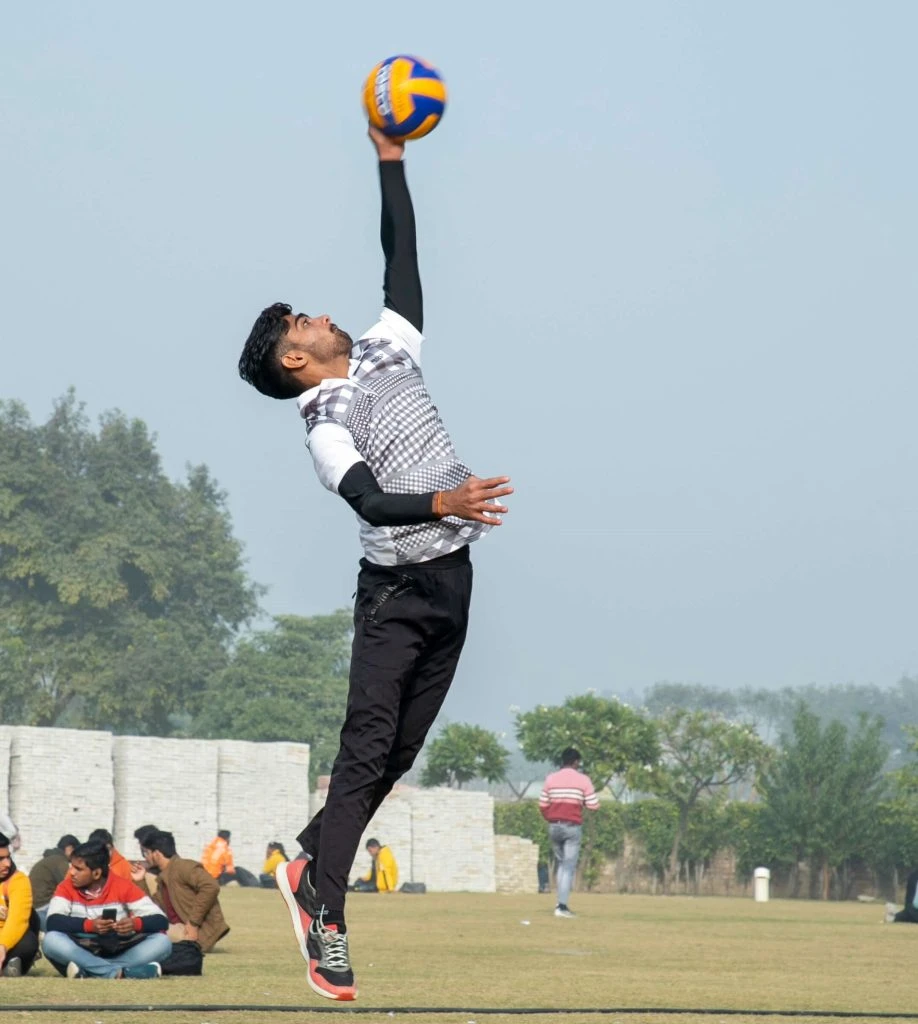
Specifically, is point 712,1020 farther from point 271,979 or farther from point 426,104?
point 426,104

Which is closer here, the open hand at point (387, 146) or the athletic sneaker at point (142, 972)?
the open hand at point (387, 146)

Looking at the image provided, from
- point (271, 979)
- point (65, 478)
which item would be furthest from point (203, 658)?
point (271, 979)

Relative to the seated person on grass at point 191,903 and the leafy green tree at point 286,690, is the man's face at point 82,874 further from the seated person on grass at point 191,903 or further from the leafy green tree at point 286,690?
the leafy green tree at point 286,690

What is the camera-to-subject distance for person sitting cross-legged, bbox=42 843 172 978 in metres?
12.2

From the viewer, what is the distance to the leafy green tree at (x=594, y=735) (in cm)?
5072

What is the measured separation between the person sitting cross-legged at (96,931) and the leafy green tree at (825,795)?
32.5m

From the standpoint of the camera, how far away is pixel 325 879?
243 inches

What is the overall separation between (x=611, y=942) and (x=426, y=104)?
1157 centimetres

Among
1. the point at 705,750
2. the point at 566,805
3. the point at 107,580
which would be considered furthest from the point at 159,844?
the point at 107,580

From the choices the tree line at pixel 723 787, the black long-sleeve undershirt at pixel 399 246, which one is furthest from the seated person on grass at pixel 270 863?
the black long-sleeve undershirt at pixel 399 246

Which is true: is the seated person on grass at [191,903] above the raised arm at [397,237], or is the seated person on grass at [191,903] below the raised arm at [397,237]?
below

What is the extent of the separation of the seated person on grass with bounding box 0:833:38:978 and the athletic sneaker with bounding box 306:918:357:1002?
21.4 feet

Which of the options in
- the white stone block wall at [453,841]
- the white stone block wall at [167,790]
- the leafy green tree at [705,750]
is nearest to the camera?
the white stone block wall at [167,790]

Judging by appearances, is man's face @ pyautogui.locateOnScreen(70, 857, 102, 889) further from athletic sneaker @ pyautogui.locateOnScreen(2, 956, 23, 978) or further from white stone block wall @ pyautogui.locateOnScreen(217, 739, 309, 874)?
white stone block wall @ pyautogui.locateOnScreen(217, 739, 309, 874)
